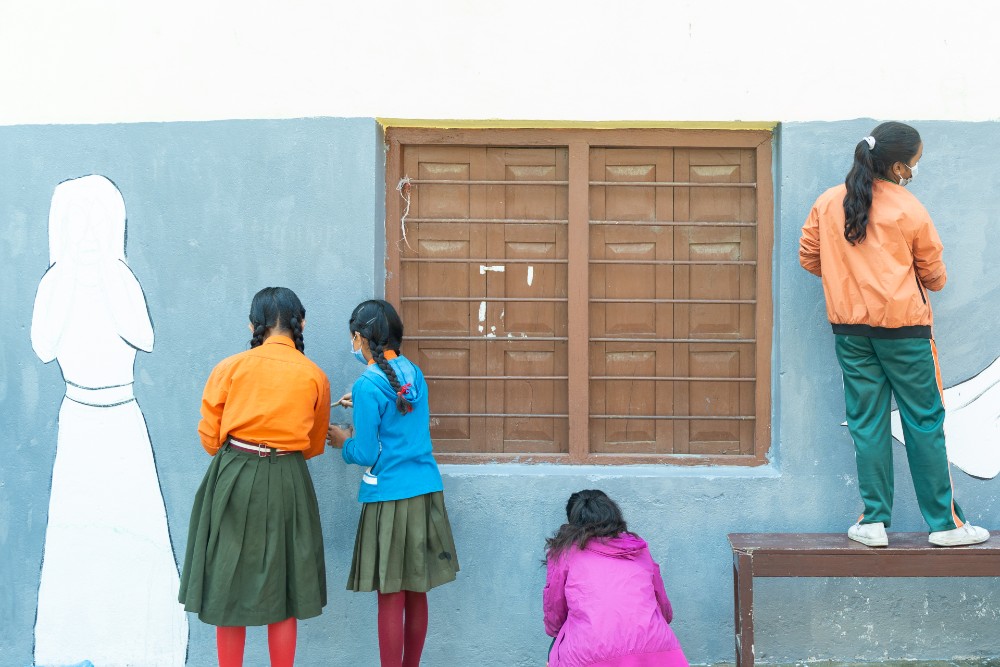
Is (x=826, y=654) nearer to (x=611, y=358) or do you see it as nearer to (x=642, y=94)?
(x=611, y=358)

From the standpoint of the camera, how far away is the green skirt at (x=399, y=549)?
3.08 metres

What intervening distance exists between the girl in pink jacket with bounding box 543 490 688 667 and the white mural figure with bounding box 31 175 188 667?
6.13 ft

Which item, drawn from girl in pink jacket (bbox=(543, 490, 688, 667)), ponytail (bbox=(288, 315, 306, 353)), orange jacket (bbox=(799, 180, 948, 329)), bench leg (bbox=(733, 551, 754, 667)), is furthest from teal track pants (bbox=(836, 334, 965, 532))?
ponytail (bbox=(288, 315, 306, 353))

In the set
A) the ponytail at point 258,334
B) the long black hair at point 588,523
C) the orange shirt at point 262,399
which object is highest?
the ponytail at point 258,334

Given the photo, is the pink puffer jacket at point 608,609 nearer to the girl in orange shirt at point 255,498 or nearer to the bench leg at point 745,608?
the bench leg at point 745,608

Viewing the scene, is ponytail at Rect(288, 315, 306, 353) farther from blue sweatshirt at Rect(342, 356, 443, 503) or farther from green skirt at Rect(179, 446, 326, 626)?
green skirt at Rect(179, 446, 326, 626)

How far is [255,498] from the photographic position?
294 centimetres

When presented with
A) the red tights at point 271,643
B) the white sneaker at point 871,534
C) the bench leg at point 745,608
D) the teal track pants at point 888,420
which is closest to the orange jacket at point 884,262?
the teal track pants at point 888,420

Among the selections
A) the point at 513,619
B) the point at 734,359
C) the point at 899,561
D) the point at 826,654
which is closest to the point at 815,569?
the point at 899,561

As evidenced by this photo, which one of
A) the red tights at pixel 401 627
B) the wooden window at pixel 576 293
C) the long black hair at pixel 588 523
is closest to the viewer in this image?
the long black hair at pixel 588 523

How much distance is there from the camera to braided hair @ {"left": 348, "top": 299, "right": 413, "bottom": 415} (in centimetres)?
306

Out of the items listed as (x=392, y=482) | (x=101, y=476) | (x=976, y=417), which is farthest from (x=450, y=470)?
(x=976, y=417)

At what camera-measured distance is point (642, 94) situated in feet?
11.9

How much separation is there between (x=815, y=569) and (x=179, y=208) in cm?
301
